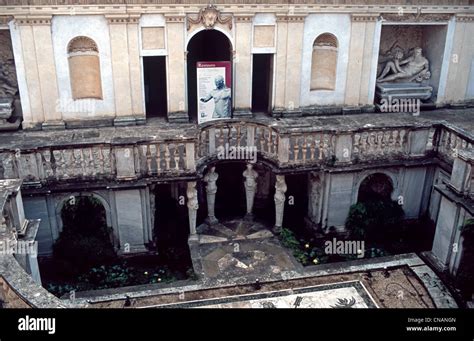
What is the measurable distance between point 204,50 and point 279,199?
9006 millimetres

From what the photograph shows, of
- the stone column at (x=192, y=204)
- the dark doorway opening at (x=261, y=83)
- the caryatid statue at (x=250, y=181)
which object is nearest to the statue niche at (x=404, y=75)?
the dark doorway opening at (x=261, y=83)

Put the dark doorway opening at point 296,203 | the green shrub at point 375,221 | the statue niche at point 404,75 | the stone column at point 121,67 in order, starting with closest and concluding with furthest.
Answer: the green shrub at point 375,221, the stone column at point 121,67, the dark doorway opening at point 296,203, the statue niche at point 404,75

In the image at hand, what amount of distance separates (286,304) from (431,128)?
A: 26.7 ft

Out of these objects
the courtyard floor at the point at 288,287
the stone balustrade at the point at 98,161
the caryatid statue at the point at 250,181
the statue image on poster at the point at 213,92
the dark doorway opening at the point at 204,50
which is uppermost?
the dark doorway opening at the point at 204,50

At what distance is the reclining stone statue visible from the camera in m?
20.3

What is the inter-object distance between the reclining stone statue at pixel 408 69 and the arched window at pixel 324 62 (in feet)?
7.63

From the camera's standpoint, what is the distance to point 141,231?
618 inches

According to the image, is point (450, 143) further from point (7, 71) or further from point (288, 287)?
point (7, 71)

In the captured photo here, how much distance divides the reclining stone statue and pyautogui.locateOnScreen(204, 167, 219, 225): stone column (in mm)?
8428

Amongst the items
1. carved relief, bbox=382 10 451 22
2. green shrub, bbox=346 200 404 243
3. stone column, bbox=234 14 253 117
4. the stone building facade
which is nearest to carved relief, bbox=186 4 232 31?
the stone building facade

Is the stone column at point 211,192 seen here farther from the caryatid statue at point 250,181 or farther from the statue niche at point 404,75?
the statue niche at point 404,75

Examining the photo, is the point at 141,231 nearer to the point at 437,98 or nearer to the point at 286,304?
the point at 286,304

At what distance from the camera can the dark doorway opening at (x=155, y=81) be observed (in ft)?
68.8

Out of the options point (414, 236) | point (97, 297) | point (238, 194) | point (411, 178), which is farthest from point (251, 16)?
point (97, 297)
